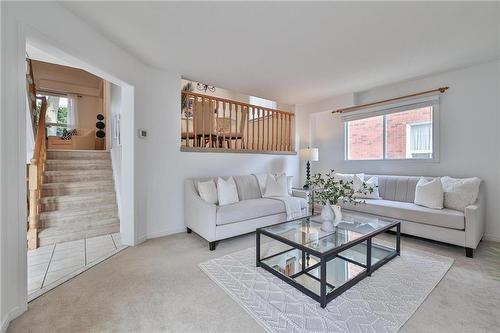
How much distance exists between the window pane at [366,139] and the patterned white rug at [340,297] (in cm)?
220

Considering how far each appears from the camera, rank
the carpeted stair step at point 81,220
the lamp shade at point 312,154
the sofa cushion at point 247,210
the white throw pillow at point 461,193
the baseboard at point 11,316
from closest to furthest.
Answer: the baseboard at point 11,316 < the white throw pillow at point 461,193 < the sofa cushion at point 247,210 < the carpeted stair step at point 81,220 < the lamp shade at point 312,154

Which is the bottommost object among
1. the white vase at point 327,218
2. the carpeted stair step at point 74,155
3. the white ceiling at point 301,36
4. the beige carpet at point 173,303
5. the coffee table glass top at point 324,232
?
the beige carpet at point 173,303

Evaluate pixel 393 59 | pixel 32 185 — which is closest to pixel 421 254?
pixel 393 59

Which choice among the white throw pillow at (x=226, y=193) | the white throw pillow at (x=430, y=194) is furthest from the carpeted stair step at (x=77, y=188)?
the white throw pillow at (x=430, y=194)

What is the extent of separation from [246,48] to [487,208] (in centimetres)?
377

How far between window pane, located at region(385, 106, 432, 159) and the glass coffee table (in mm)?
1747

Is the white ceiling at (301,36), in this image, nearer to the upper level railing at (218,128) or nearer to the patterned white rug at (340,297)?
the upper level railing at (218,128)

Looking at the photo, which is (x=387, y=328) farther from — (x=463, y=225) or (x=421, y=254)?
(x=463, y=225)

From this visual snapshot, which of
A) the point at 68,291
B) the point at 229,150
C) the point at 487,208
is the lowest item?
the point at 68,291

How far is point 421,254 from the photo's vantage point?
250 cm

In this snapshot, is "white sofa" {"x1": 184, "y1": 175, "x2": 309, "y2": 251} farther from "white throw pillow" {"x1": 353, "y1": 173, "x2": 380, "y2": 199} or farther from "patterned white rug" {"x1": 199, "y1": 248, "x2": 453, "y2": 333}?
"white throw pillow" {"x1": 353, "y1": 173, "x2": 380, "y2": 199}

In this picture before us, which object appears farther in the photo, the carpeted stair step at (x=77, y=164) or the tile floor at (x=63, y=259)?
the carpeted stair step at (x=77, y=164)

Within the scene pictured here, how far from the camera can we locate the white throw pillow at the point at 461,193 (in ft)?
8.79

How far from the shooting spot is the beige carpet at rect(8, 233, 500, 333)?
56.8 inches
